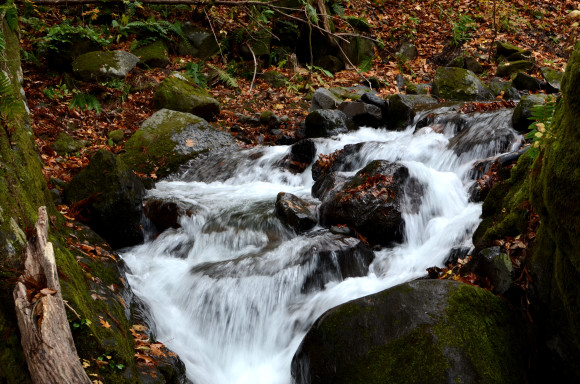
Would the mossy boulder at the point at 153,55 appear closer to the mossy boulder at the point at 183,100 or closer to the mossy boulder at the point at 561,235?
the mossy boulder at the point at 183,100

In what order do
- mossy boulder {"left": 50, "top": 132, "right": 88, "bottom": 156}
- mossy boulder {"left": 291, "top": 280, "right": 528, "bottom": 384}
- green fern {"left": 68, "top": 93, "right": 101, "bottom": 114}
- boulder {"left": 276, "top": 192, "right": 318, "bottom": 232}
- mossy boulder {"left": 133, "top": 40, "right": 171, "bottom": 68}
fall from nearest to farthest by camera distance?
mossy boulder {"left": 291, "top": 280, "right": 528, "bottom": 384}
boulder {"left": 276, "top": 192, "right": 318, "bottom": 232}
mossy boulder {"left": 50, "top": 132, "right": 88, "bottom": 156}
green fern {"left": 68, "top": 93, "right": 101, "bottom": 114}
mossy boulder {"left": 133, "top": 40, "right": 171, "bottom": 68}

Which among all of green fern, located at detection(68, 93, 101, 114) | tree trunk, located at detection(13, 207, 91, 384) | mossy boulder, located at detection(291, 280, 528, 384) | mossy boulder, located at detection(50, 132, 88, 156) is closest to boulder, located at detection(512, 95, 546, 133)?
mossy boulder, located at detection(291, 280, 528, 384)

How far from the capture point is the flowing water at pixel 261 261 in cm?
453

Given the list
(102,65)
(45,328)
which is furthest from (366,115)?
(45,328)

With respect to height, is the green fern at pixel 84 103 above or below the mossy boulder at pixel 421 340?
above

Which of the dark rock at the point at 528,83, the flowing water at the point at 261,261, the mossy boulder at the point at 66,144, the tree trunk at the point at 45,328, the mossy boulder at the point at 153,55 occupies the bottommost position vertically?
the flowing water at the point at 261,261

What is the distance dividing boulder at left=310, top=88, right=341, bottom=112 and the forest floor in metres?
0.36

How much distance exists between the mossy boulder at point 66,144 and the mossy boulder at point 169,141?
0.92 m

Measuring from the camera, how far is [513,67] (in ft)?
40.2

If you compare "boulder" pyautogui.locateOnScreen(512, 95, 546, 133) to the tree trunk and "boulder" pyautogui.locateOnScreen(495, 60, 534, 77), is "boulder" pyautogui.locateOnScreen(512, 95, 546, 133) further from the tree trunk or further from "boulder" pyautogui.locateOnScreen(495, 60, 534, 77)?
the tree trunk

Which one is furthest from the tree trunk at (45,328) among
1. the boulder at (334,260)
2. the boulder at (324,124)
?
the boulder at (324,124)

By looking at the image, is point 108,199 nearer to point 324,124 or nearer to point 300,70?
point 324,124

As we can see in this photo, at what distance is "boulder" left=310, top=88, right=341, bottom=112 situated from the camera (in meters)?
11.3

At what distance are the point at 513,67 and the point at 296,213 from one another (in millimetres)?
9333
